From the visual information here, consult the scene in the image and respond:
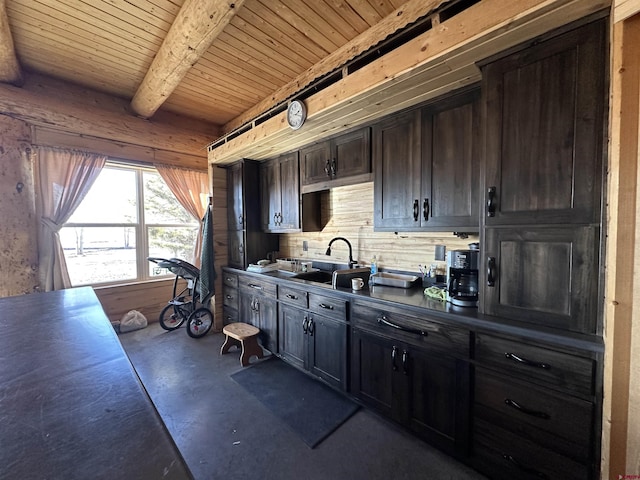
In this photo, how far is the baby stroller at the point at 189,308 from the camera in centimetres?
346

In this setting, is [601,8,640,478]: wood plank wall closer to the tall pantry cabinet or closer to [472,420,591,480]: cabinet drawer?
[472,420,591,480]: cabinet drawer

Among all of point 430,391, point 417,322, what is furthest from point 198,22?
point 430,391

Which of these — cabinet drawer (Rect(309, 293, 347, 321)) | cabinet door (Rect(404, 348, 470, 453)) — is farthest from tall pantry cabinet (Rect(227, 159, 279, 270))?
cabinet door (Rect(404, 348, 470, 453))

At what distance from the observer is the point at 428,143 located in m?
1.92

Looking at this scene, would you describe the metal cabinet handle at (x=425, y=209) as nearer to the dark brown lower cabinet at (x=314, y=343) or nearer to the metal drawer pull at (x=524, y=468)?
the dark brown lower cabinet at (x=314, y=343)

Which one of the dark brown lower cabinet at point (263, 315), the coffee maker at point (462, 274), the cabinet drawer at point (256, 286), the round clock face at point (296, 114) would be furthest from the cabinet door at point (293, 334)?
the round clock face at point (296, 114)

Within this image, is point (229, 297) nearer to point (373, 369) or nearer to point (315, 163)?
point (315, 163)

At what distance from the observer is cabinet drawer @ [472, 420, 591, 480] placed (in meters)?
1.25

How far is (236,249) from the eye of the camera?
370 centimetres

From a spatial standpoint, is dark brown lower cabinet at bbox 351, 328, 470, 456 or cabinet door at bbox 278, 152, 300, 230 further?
cabinet door at bbox 278, 152, 300, 230

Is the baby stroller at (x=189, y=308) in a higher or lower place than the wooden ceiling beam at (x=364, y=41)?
lower

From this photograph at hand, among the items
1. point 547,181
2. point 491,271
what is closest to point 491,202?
point 547,181

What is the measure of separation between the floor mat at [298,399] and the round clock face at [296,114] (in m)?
2.31

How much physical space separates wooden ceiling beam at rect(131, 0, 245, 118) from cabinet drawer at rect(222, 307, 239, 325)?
9.00 feet
